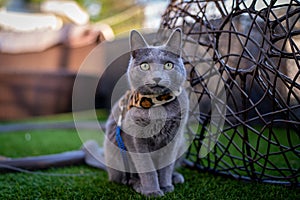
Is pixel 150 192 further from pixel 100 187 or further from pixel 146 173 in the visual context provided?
pixel 100 187

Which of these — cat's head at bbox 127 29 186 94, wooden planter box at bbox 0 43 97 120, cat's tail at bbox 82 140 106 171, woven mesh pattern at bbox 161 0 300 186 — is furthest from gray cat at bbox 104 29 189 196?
wooden planter box at bbox 0 43 97 120

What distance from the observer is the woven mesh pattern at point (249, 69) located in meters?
0.66

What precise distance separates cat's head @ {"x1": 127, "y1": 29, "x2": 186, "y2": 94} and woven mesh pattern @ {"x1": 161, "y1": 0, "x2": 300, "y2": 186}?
104 mm

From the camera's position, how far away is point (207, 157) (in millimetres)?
947

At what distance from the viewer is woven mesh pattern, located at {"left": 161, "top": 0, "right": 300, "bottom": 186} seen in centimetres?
66

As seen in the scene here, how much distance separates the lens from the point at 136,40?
82cm

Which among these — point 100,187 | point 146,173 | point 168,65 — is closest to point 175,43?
point 168,65

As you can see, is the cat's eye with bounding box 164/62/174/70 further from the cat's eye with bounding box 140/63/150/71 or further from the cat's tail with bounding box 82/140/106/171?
the cat's tail with bounding box 82/140/106/171

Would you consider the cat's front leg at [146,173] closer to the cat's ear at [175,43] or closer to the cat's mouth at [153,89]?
the cat's mouth at [153,89]

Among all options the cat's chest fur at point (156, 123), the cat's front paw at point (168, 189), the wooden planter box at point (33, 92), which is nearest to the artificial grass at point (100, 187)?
the cat's front paw at point (168, 189)

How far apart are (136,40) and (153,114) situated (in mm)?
221

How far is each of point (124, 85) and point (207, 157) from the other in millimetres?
430

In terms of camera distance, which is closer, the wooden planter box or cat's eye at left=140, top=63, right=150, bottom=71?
cat's eye at left=140, top=63, right=150, bottom=71

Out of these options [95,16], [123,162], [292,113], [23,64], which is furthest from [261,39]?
[95,16]
